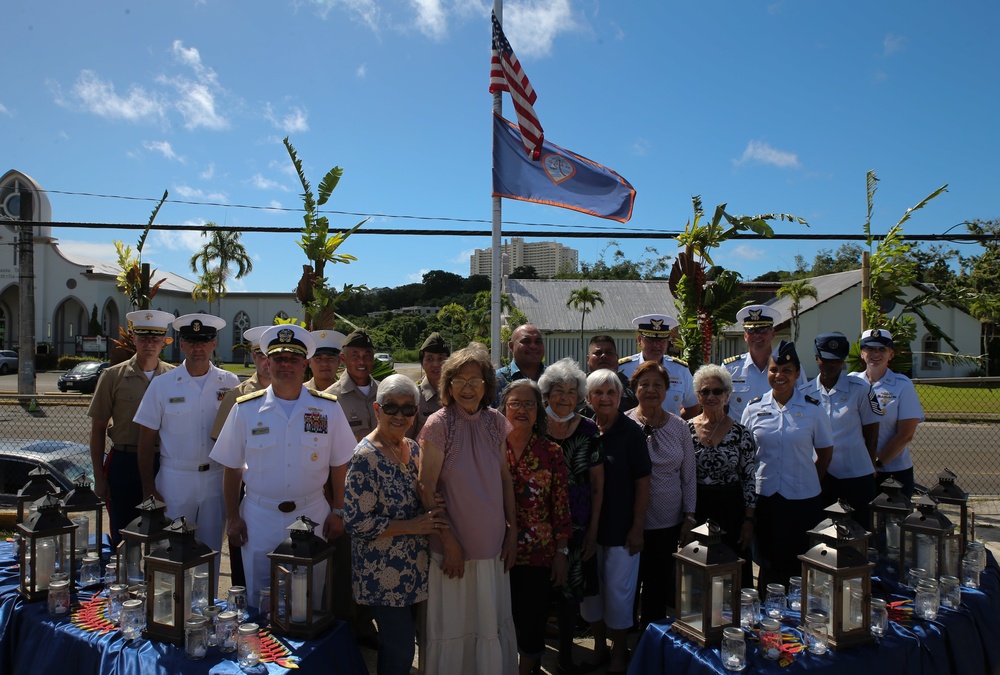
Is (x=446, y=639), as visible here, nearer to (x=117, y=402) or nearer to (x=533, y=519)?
(x=533, y=519)

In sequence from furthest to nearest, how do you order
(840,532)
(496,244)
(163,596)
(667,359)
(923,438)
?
(923,438) → (496,244) → (667,359) → (840,532) → (163,596)

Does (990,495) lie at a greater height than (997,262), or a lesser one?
lesser

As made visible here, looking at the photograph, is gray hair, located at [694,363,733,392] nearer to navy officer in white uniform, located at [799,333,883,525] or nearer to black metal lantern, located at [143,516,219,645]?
navy officer in white uniform, located at [799,333,883,525]

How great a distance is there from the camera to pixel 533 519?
348 centimetres

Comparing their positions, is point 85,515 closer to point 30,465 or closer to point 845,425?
point 30,465

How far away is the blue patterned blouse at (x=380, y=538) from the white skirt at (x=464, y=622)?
12cm

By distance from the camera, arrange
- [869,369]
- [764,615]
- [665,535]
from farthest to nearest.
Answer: [869,369] → [665,535] → [764,615]

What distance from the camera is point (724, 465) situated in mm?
4016

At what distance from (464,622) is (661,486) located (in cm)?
147

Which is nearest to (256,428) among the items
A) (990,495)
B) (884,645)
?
(884,645)

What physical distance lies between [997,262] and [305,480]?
4364 cm

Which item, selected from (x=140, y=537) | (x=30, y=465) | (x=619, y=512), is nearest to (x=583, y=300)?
(x=30, y=465)

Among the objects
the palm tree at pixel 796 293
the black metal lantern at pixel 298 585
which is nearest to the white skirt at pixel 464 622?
the black metal lantern at pixel 298 585

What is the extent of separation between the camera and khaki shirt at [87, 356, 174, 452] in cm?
463
